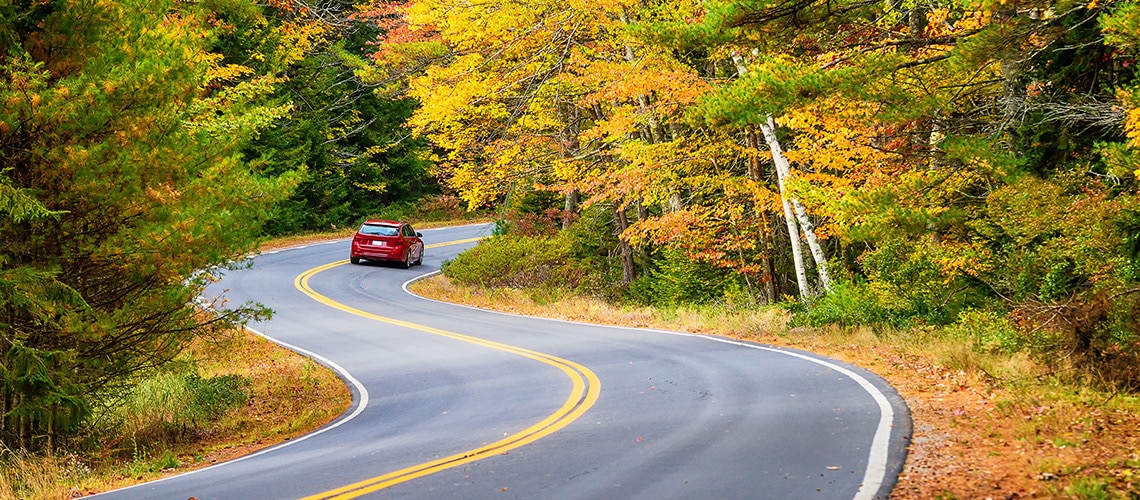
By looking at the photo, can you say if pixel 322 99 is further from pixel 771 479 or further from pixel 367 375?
pixel 771 479

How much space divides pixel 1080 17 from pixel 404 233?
28.5 meters

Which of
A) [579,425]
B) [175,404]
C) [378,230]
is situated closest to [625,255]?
[378,230]

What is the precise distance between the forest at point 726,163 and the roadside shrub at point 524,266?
6.76 meters

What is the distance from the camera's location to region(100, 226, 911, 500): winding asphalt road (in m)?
→ 8.73

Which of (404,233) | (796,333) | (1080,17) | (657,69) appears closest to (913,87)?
(1080,17)

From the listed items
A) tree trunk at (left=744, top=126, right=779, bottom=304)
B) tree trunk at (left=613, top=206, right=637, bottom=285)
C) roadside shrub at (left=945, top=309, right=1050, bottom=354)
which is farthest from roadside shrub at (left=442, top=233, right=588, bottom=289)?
roadside shrub at (left=945, top=309, right=1050, bottom=354)

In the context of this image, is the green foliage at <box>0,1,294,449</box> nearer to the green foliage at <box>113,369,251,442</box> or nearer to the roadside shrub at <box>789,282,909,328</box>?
the green foliage at <box>113,369,251,442</box>

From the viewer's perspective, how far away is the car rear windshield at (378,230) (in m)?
38.3

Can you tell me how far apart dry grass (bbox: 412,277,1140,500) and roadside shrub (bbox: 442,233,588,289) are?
14.4 meters

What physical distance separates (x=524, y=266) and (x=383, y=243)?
7.42 m

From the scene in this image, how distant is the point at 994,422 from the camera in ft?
34.3

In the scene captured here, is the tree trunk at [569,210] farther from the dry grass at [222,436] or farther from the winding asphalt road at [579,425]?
the dry grass at [222,436]

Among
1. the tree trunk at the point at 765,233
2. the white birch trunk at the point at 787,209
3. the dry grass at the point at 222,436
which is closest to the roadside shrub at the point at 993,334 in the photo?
the white birch trunk at the point at 787,209

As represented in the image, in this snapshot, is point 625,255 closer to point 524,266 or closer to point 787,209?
point 524,266
